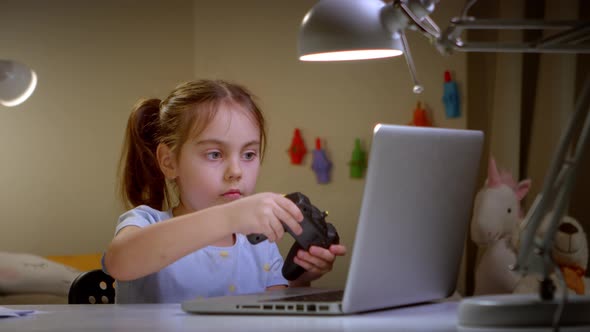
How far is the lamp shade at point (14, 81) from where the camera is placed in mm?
3182

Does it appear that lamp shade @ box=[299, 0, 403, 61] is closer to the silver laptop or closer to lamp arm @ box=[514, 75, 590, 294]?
the silver laptop

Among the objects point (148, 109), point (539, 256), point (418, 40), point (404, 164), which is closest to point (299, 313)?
point (404, 164)

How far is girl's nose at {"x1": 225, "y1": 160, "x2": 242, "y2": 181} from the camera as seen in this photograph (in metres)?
1.64

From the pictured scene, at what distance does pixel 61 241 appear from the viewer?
162 inches

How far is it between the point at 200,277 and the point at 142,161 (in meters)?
0.31

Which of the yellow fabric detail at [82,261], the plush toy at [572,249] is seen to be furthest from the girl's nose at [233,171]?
the yellow fabric detail at [82,261]

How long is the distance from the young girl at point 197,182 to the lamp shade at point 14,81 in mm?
1474

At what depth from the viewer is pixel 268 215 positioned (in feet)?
3.97

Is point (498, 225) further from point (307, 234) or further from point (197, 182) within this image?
point (307, 234)

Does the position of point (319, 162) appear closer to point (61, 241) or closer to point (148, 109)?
point (61, 241)

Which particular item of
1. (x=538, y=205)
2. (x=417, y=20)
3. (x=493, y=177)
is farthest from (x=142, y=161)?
(x=493, y=177)

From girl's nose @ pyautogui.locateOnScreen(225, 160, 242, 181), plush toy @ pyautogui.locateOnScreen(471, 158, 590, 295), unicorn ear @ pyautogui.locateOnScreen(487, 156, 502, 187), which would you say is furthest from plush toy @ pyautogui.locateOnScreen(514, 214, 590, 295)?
girl's nose @ pyautogui.locateOnScreen(225, 160, 242, 181)

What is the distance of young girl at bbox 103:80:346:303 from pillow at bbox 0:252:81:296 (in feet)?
5.38

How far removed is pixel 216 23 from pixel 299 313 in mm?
3115
